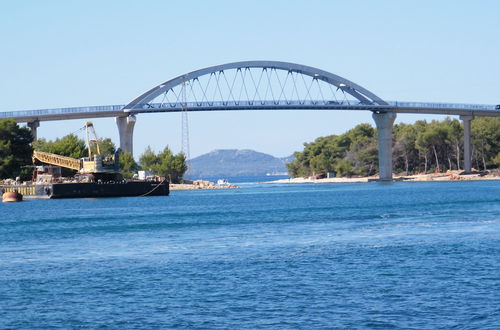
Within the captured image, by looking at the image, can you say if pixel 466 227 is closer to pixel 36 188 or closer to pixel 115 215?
pixel 115 215

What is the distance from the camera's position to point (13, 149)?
461 feet

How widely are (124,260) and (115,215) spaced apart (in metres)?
38.8

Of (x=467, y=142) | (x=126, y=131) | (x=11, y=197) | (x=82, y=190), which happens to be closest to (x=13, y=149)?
(x=11, y=197)

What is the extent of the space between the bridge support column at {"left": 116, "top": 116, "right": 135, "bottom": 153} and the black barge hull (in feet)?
127

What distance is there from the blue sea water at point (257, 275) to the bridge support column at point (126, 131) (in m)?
100

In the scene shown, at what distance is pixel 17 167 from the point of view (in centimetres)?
14138

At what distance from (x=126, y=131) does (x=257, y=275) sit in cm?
13244

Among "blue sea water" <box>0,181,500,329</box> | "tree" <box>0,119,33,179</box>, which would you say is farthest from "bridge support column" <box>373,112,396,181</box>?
"blue sea water" <box>0,181,500,329</box>

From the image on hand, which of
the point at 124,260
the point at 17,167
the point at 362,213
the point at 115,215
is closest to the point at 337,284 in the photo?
the point at 124,260

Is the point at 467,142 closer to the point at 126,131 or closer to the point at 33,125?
the point at 126,131

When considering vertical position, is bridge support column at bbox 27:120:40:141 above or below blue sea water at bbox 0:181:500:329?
above

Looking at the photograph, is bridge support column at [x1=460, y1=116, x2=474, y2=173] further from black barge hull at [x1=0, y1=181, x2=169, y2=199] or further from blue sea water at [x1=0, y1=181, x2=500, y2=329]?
blue sea water at [x1=0, y1=181, x2=500, y2=329]

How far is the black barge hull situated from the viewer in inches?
4835

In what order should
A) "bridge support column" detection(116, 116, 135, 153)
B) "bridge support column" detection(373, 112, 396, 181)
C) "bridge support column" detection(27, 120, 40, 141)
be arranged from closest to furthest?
"bridge support column" detection(27, 120, 40, 141) → "bridge support column" detection(116, 116, 135, 153) → "bridge support column" detection(373, 112, 396, 181)
